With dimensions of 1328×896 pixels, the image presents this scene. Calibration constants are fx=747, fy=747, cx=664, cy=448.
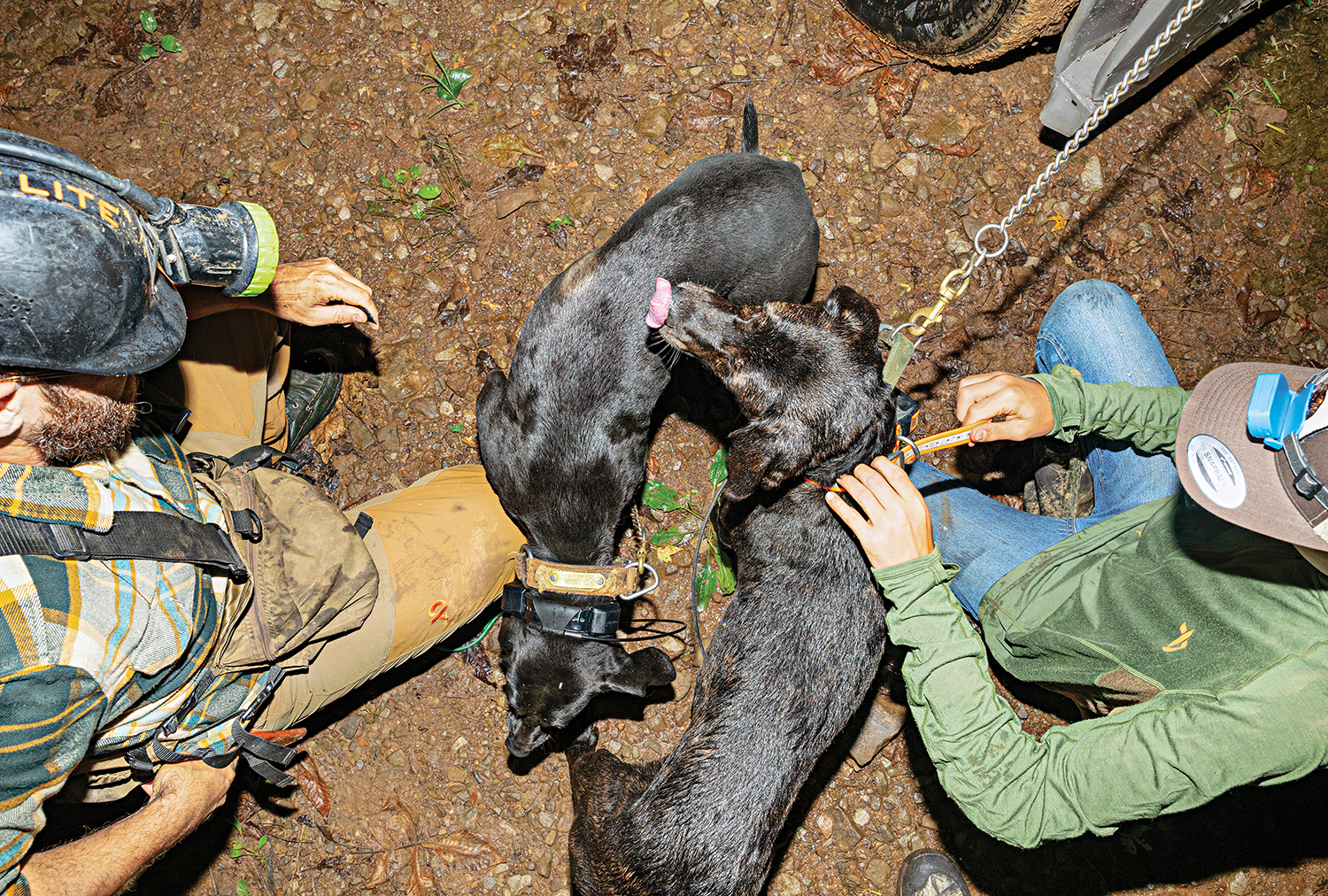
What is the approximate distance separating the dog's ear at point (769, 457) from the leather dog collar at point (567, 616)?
36.9 inches

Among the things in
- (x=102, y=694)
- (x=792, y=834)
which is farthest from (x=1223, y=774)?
(x=102, y=694)

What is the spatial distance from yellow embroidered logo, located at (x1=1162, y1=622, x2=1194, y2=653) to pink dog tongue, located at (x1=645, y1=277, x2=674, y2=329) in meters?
2.21

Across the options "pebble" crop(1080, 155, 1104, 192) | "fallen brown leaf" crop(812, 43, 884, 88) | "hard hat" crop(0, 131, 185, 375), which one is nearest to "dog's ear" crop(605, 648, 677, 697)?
"hard hat" crop(0, 131, 185, 375)

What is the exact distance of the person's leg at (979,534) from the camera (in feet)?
10.8

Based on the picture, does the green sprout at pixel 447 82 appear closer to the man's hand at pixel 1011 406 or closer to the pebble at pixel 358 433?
the pebble at pixel 358 433

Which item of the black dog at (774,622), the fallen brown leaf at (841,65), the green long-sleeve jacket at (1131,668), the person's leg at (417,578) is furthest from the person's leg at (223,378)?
the fallen brown leaf at (841,65)

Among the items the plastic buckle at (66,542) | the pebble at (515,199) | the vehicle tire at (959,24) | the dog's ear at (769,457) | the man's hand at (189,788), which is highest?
the vehicle tire at (959,24)

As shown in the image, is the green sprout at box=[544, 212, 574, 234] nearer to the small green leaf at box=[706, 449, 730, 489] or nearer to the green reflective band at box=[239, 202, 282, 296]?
the small green leaf at box=[706, 449, 730, 489]

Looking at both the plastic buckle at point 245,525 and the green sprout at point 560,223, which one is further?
the green sprout at point 560,223

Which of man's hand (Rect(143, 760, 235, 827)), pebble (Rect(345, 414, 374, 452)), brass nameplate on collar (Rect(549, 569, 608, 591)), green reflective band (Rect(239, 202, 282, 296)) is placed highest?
green reflective band (Rect(239, 202, 282, 296))

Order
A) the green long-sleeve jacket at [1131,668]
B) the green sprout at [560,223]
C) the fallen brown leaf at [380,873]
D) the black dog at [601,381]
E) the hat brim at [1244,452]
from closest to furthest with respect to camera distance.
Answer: the hat brim at [1244,452], the green long-sleeve jacket at [1131,668], the black dog at [601,381], the fallen brown leaf at [380,873], the green sprout at [560,223]

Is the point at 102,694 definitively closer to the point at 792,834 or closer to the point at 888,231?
the point at 792,834

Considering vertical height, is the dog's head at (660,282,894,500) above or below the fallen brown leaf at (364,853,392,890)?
above

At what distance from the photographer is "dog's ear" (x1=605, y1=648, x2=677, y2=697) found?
3672 millimetres
